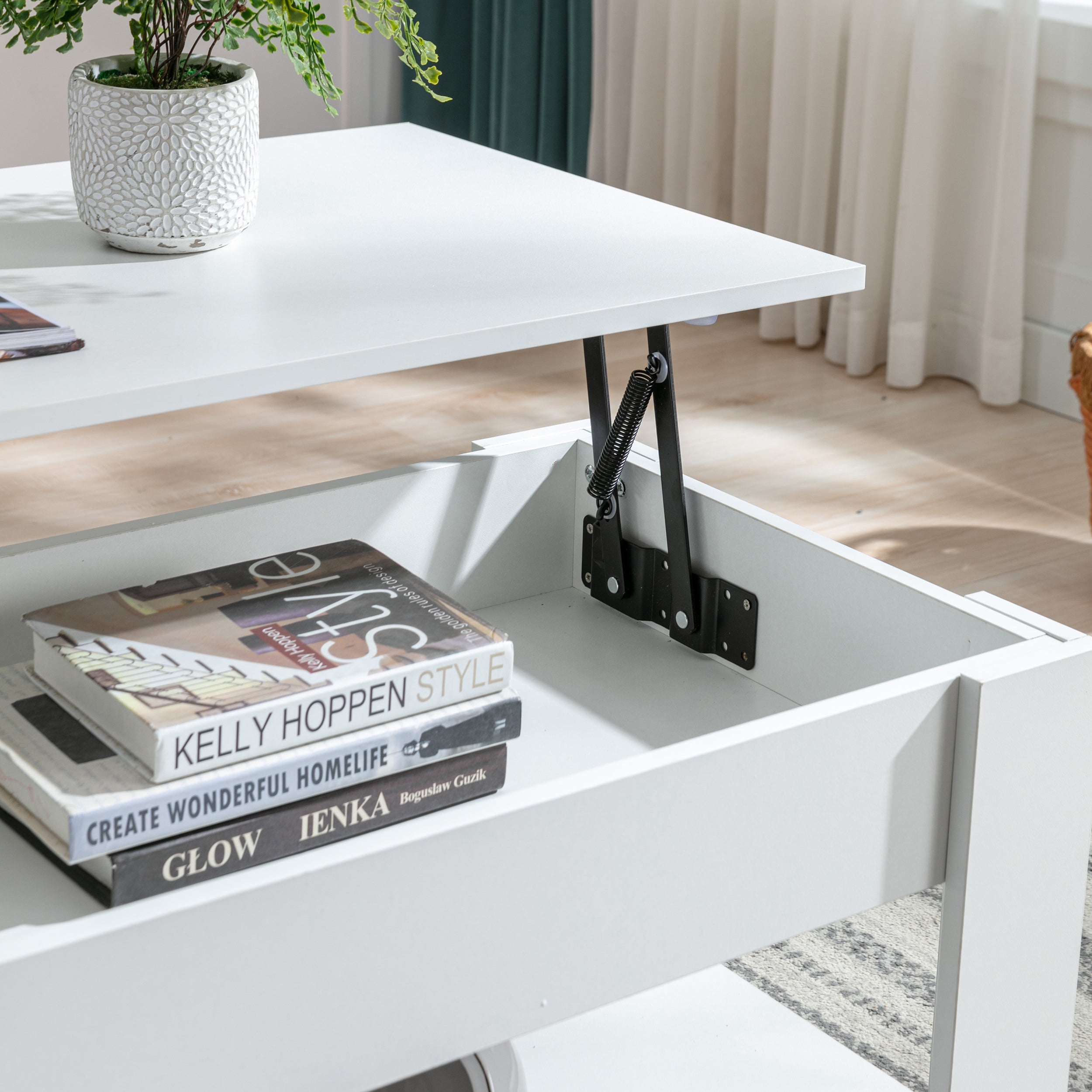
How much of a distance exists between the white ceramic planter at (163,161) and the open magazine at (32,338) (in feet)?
0.43

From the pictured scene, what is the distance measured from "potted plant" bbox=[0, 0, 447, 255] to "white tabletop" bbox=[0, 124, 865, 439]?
24 mm

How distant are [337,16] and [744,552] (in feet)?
→ 9.42

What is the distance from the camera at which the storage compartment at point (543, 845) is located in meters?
0.59

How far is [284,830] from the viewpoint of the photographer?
0.69m

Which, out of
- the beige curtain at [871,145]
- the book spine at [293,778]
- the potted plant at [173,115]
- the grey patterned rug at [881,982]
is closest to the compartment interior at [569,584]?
the book spine at [293,778]

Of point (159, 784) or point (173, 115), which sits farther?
point (173, 115)

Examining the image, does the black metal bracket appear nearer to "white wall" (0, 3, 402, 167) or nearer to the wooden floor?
the wooden floor

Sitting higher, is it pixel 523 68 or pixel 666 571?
pixel 523 68

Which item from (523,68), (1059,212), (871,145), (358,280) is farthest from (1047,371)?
(358,280)

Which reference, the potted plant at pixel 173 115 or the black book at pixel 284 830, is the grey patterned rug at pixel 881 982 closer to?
the black book at pixel 284 830

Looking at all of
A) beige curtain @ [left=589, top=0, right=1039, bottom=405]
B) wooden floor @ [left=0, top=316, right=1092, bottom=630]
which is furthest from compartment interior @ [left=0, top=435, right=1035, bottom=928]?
beige curtain @ [left=589, top=0, right=1039, bottom=405]

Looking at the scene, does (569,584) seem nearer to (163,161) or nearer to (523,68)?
(163,161)

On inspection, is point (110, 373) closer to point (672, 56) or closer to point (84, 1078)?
point (84, 1078)

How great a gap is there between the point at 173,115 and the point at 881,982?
835 mm
